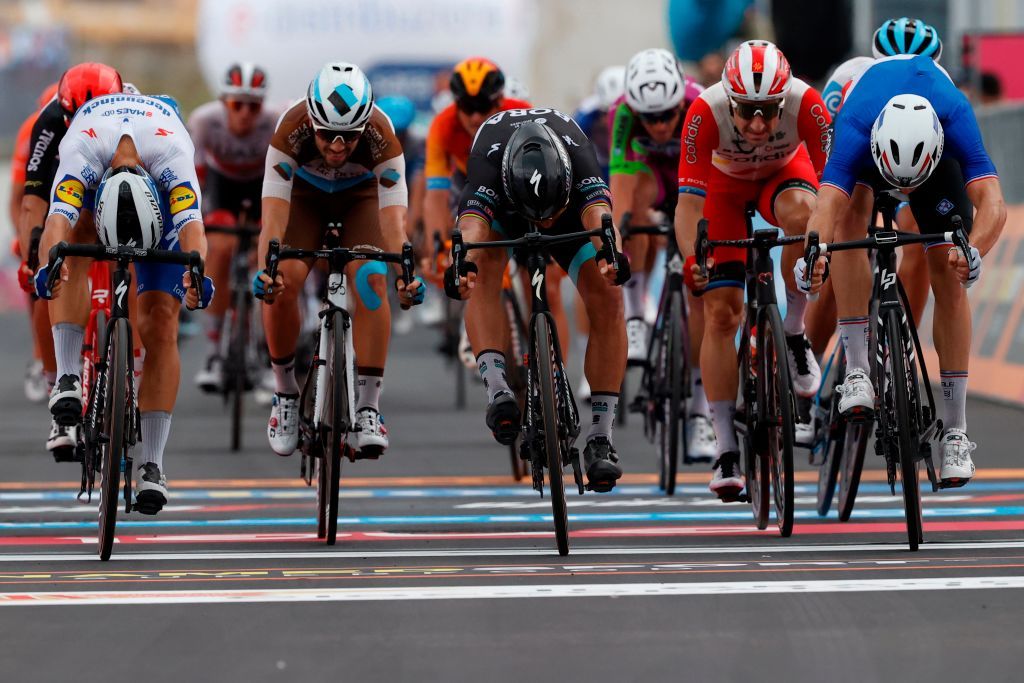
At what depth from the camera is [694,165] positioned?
352 inches

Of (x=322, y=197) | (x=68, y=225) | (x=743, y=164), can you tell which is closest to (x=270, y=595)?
(x=68, y=225)

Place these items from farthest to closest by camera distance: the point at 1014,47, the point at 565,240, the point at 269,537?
the point at 1014,47
the point at 269,537
the point at 565,240

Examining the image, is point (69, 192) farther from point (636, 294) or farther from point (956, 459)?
point (636, 294)

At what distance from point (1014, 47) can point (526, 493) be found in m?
9.51

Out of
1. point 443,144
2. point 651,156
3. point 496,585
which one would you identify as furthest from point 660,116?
point 496,585

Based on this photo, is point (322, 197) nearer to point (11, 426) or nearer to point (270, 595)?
point (270, 595)

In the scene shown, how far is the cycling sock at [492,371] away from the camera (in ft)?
26.3

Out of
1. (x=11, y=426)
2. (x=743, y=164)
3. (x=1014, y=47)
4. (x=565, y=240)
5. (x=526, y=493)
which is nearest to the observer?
(x=565, y=240)

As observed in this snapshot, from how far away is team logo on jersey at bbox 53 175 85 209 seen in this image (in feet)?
27.2

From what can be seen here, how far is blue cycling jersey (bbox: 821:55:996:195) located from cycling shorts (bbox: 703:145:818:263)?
0.95m

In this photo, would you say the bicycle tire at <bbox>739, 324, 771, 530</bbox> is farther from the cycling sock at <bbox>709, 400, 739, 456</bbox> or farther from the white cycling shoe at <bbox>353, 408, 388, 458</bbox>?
the white cycling shoe at <bbox>353, 408, 388, 458</bbox>

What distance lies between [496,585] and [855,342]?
204cm

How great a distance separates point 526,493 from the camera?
9.97 metres

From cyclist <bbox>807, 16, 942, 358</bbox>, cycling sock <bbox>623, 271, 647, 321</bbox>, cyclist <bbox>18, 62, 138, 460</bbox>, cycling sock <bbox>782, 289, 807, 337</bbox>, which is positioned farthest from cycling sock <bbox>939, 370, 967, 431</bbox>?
cycling sock <bbox>623, 271, 647, 321</bbox>
